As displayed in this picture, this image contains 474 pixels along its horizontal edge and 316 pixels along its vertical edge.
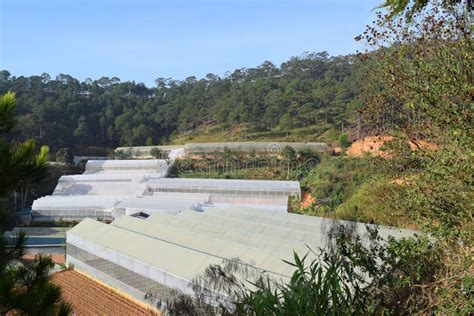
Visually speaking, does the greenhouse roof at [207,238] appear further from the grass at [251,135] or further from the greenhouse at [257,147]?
the grass at [251,135]

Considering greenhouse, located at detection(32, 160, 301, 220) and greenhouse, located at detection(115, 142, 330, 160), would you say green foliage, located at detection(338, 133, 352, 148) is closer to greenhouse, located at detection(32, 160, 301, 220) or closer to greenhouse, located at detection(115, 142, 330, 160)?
greenhouse, located at detection(115, 142, 330, 160)

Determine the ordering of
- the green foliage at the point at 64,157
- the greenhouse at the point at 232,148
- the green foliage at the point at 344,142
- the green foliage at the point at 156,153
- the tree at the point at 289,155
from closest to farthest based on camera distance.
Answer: the tree at the point at 289,155
the green foliage at the point at 344,142
the greenhouse at the point at 232,148
the green foliage at the point at 64,157
the green foliage at the point at 156,153

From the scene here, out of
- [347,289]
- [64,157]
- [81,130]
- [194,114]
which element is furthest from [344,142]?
[347,289]

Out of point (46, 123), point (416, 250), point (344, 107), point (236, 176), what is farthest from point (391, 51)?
point (46, 123)

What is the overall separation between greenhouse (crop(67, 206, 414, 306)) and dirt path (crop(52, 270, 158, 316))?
25 cm

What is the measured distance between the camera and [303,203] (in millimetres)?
21875

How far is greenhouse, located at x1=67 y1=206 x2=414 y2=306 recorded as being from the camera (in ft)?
28.5

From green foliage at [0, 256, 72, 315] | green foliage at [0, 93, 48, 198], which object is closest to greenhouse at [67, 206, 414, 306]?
green foliage at [0, 256, 72, 315]

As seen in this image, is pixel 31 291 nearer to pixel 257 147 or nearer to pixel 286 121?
pixel 257 147

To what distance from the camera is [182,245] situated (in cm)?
1038

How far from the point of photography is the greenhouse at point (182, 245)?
867 centimetres

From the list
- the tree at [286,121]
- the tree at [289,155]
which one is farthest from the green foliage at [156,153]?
the tree at [289,155]

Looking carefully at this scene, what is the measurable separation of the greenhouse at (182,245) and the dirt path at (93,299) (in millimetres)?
251

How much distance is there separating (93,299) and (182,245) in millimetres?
2326
